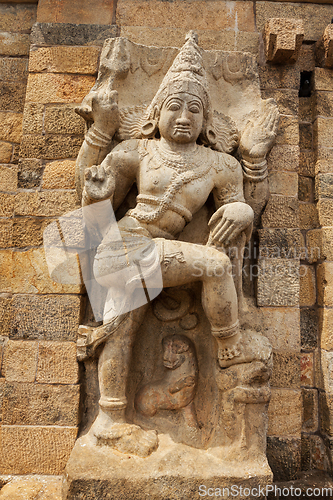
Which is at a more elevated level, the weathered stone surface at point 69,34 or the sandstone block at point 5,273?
the weathered stone surface at point 69,34

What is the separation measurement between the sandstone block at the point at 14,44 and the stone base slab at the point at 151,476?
3.30m

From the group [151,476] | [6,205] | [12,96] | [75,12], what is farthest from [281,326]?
[75,12]

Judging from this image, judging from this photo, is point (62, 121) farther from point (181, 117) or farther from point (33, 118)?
point (181, 117)

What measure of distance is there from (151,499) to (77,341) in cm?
100

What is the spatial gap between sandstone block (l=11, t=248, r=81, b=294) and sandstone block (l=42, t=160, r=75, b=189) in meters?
0.50

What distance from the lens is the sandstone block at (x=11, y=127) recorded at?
11.0ft

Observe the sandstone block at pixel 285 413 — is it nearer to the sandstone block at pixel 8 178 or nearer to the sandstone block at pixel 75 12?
the sandstone block at pixel 8 178

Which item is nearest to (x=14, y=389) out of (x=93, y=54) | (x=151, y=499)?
(x=151, y=499)

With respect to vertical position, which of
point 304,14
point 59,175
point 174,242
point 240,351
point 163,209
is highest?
point 304,14

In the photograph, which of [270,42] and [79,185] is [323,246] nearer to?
[270,42]

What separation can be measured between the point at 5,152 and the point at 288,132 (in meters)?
2.38

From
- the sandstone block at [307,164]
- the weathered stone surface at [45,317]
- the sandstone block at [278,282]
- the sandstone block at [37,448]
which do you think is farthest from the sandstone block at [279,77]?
the sandstone block at [37,448]

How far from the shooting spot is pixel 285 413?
274 centimetres

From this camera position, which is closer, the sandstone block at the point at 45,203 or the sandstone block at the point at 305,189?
the sandstone block at the point at 45,203
